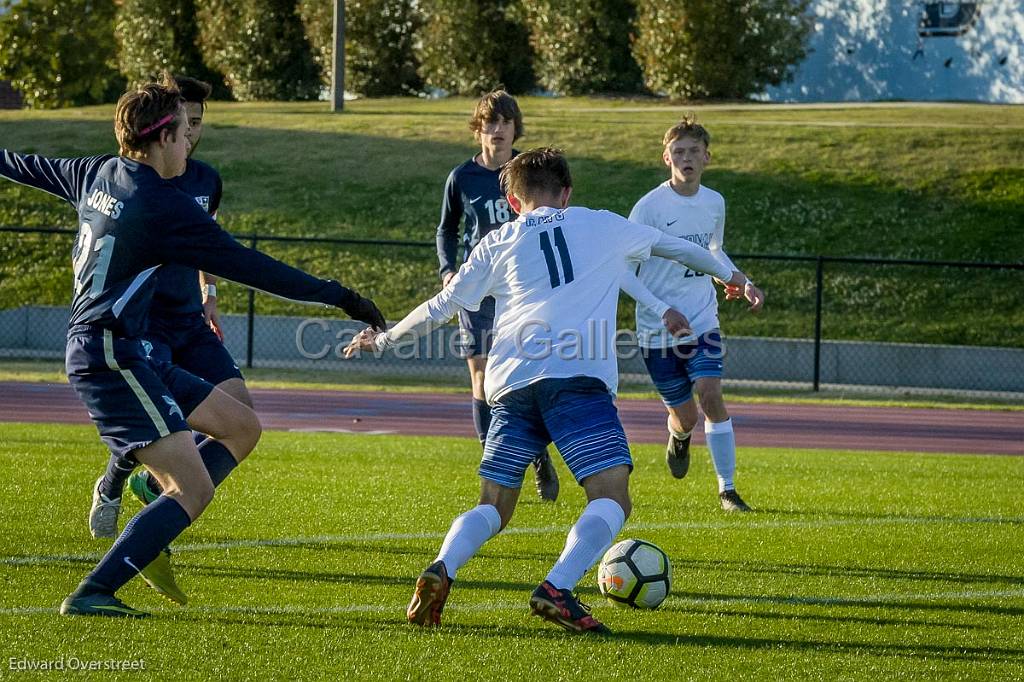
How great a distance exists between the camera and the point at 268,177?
2700cm

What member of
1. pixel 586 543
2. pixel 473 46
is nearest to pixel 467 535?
pixel 586 543

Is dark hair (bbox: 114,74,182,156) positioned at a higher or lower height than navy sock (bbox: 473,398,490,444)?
higher

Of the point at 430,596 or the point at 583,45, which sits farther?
the point at 583,45

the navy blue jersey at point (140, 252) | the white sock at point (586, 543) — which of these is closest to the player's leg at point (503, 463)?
the white sock at point (586, 543)

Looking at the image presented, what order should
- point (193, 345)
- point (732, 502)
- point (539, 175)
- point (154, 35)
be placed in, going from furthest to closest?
point (154, 35) → point (732, 502) → point (193, 345) → point (539, 175)

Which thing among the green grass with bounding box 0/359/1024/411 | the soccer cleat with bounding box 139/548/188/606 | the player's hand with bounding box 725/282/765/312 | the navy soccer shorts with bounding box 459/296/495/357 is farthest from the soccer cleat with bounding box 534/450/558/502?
the green grass with bounding box 0/359/1024/411

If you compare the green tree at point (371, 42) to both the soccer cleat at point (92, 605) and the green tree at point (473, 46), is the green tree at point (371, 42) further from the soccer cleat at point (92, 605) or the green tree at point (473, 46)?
the soccer cleat at point (92, 605)

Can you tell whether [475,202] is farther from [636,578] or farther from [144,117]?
[636,578]

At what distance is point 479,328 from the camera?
841 centimetres

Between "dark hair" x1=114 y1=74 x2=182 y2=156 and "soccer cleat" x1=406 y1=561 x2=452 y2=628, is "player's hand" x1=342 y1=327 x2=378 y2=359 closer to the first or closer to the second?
"soccer cleat" x1=406 y1=561 x2=452 y2=628

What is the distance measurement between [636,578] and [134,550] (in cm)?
190

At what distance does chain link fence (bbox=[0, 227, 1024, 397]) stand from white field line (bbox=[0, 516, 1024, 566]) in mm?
10368

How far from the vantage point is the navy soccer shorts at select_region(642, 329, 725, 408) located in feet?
27.6

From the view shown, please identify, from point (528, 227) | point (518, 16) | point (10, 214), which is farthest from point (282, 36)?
point (528, 227)
